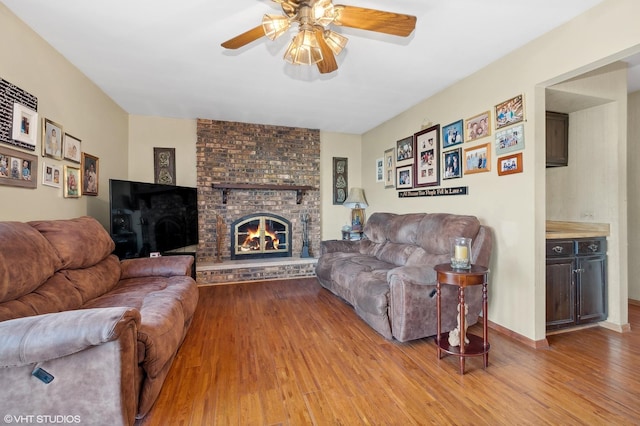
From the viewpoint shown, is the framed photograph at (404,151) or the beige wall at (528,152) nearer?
the beige wall at (528,152)

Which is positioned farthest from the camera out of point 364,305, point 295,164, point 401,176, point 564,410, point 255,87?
point 295,164

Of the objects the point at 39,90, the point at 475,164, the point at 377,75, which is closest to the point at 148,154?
the point at 39,90

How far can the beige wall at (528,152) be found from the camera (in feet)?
6.34

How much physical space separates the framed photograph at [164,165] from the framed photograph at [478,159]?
415 centimetres

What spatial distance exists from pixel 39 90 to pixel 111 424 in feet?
8.55

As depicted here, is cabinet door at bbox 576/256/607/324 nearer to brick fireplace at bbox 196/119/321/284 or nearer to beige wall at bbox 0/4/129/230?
brick fireplace at bbox 196/119/321/284

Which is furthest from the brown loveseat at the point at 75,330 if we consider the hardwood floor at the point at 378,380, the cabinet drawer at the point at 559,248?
the cabinet drawer at the point at 559,248

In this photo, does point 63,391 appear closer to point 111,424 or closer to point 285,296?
point 111,424

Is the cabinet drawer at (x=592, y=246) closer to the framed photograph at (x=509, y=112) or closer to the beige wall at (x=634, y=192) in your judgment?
the beige wall at (x=634, y=192)

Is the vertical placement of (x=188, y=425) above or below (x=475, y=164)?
below

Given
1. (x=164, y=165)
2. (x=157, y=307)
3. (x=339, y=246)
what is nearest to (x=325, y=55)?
(x=157, y=307)

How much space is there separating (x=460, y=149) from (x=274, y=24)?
2.35 metres

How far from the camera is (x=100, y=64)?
9.05 ft

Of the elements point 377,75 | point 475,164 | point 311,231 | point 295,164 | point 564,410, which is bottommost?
point 564,410
